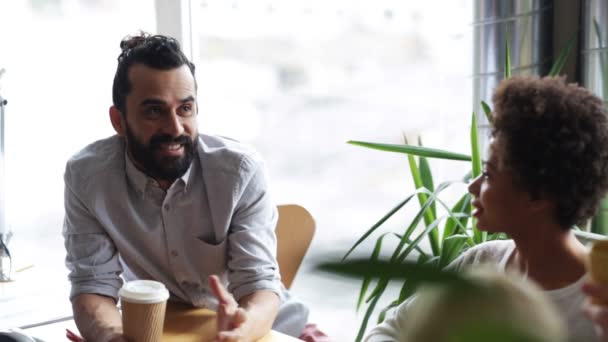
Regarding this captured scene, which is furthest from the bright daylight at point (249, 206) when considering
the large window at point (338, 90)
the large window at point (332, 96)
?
the large window at point (338, 90)

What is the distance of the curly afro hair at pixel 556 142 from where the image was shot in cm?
134

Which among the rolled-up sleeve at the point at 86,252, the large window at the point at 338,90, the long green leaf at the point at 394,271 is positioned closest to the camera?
the long green leaf at the point at 394,271

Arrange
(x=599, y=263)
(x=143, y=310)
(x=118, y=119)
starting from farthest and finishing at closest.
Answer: (x=118, y=119) < (x=143, y=310) < (x=599, y=263)

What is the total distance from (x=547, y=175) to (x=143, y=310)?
0.76 meters

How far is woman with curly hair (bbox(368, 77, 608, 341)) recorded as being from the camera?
134 cm

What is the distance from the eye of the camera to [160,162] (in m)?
1.97

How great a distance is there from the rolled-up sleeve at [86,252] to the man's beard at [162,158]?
16 cm

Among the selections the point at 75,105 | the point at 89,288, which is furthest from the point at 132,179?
the point at 75,105

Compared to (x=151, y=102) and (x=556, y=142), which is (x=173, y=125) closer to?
(x=151, y=102)

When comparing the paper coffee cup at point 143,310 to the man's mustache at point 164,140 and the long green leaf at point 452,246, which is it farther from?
the long green leaf at point 452,246

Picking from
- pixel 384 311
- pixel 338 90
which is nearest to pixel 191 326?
pixel 384 311

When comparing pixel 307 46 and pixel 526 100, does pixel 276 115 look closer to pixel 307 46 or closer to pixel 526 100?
pixel 307 46

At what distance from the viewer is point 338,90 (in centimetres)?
557

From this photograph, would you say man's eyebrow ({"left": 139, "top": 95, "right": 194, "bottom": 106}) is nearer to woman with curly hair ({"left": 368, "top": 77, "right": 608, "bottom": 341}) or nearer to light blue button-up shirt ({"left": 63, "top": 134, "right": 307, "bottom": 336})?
light blue button-up shirt ({"left": 63, "top": 134, "right": 307, "bottom": 336})
